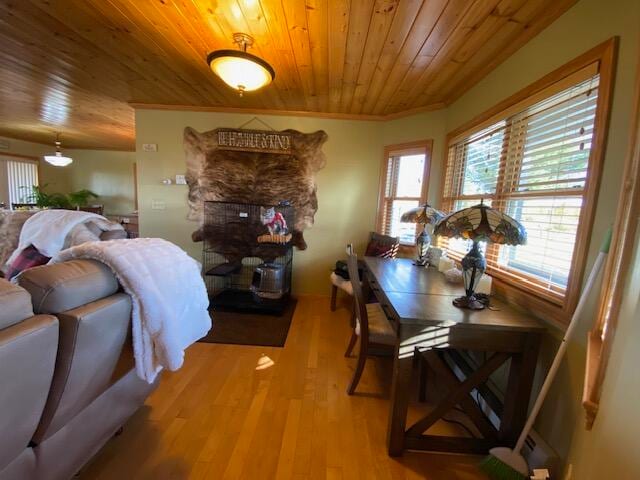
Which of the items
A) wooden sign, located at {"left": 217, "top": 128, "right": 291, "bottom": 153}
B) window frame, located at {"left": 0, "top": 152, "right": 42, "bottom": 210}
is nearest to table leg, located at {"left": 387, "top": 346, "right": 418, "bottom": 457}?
wooden sign, located at {"left": 217, "top": 128, "right": 291, "bottom": 153}

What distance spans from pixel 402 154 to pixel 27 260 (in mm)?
3625

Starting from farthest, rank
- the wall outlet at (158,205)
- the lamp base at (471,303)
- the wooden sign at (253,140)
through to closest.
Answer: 1. the wall outlet at (158,205)
2. the wooden sign at (253,140)
3. the lamp base at (471,303)

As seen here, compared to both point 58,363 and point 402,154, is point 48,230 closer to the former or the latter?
point 58,363

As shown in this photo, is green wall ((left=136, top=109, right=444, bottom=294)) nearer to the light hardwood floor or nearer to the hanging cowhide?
the hanging cowhide

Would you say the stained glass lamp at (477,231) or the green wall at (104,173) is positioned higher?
the green wall at (104,173)

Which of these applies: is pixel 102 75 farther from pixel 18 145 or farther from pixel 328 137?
pixel 18 145

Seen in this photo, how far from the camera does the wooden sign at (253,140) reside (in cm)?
347

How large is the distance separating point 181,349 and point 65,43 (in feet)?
8.35

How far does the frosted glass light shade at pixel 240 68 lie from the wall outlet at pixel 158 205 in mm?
2201

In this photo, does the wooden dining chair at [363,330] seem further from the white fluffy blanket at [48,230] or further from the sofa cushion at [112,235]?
the white fluffy blanket at [48,230]

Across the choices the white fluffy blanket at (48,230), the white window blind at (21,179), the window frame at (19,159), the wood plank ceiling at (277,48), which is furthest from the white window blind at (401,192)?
the white window blind at (21,179)

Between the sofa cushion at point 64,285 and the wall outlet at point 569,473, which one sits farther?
the wall outlet at point 569,473

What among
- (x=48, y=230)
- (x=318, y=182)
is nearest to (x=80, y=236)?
(x=48, y=230)

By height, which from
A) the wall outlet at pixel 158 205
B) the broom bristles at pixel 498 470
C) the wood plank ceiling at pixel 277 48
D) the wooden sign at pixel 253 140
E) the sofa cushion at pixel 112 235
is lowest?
the broom bristles at pixel 498 470
